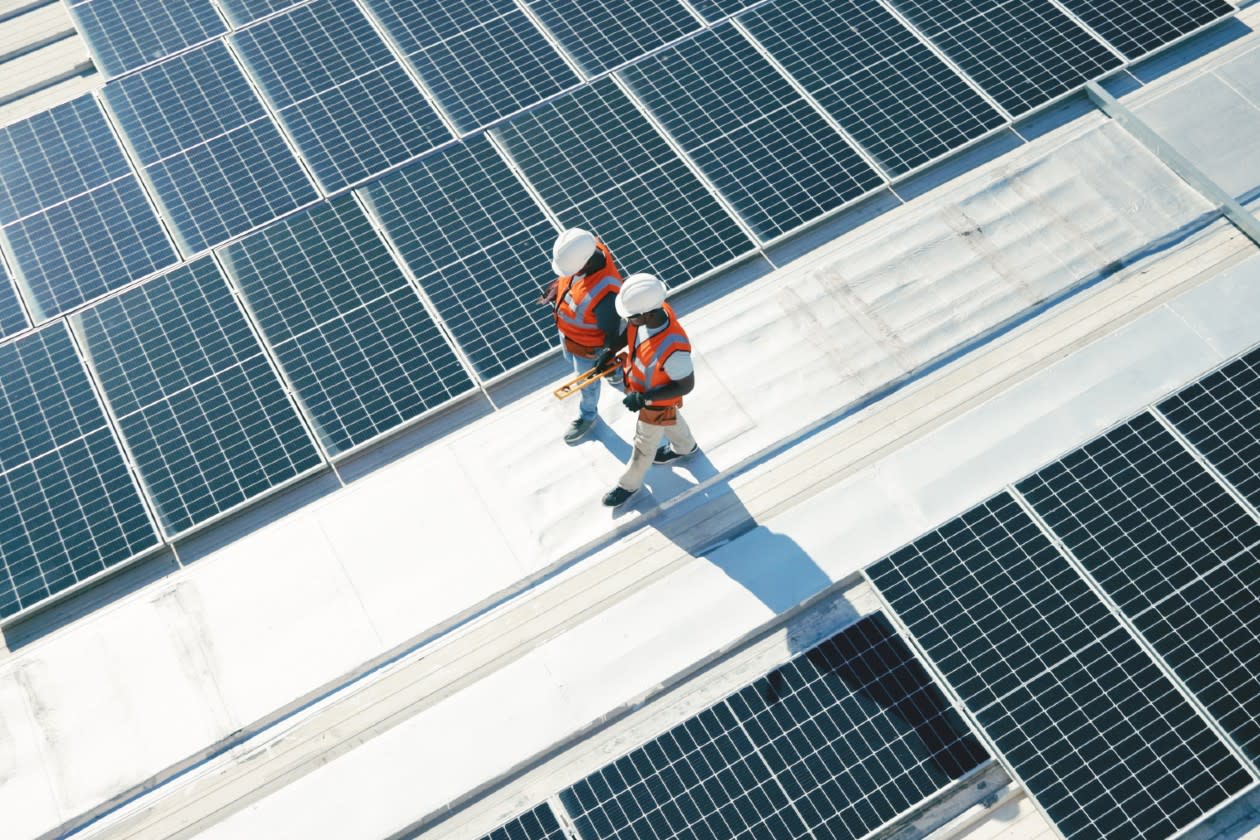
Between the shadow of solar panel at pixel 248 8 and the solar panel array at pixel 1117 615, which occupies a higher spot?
the shadow of solar panel at pixel 248 8

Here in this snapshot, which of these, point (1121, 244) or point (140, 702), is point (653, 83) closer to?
point (1121, 244)

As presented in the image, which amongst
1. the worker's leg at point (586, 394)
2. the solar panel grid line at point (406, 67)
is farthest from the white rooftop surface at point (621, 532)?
the solar panel grid line at point (406, 67)

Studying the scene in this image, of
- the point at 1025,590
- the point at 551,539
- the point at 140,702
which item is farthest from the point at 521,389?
the point at 1025,590

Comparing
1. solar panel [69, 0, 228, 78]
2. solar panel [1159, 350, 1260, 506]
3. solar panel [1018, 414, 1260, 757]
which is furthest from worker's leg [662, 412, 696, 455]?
solar panel [69, 0, 228, 78]

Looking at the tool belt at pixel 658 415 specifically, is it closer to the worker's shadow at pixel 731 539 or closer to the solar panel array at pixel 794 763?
the worker's shadow at pixel 731 539

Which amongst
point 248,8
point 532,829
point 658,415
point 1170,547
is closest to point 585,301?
point 658,415

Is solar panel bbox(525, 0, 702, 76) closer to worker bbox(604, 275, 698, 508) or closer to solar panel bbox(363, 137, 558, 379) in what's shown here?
solar panel bbox(363, 137, 558, 379)
